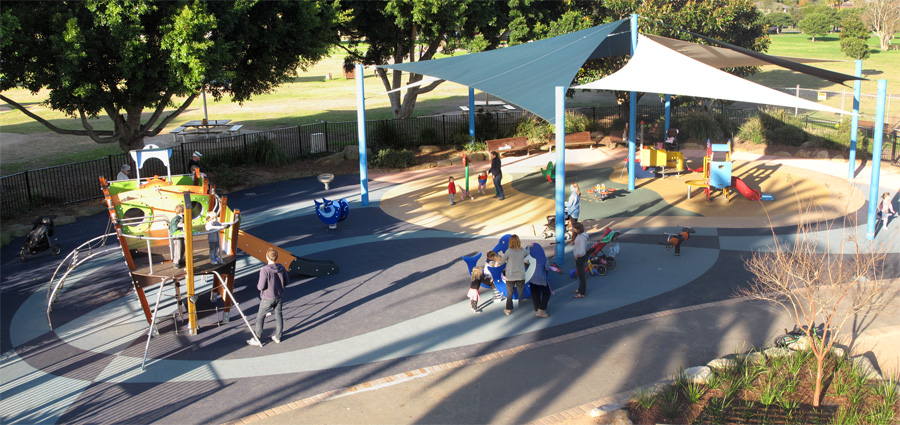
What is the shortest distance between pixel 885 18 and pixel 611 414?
293 ft

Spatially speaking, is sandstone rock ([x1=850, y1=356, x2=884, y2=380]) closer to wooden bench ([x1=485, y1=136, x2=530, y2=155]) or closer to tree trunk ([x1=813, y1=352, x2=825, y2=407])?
tree trunk ([x1=813, y1=352, x2=825, y2=407])

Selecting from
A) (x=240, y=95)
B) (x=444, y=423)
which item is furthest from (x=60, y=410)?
(x=240, y=95)

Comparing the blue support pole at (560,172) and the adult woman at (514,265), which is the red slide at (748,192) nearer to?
the blue support pole at (560,172)

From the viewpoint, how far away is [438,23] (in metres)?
25.4

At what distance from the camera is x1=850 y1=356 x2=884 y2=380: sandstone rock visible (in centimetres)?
908

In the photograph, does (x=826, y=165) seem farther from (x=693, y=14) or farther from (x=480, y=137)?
(x=480, y=137)

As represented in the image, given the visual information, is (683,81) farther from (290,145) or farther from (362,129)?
(290,145)

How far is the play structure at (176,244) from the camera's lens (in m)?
11.1

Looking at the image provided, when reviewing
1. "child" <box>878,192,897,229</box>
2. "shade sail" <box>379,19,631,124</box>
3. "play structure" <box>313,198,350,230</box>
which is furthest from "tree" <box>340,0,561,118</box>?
"child" <box>878,192,897,229</box>

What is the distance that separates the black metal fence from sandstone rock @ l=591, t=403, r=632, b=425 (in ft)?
55.6

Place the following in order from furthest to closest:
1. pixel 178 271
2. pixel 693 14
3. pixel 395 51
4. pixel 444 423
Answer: pixel 395 51
pixel 693 14
pixel 178 271
pixel 444 423

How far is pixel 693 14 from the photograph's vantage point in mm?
25781

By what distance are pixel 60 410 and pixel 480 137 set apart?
19779 millimetres

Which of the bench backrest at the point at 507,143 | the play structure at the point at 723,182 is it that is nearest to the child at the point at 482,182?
the bench backrest at the point at 507,143
